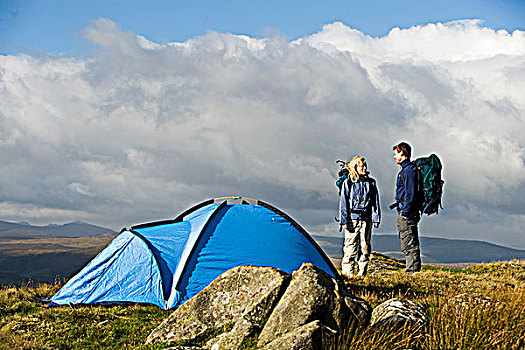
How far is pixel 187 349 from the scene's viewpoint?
784cm

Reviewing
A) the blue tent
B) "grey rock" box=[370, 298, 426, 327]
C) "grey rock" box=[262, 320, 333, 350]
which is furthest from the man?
"grey rock" box=[262, 320, 333, 350]

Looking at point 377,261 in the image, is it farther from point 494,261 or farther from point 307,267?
point 307,267

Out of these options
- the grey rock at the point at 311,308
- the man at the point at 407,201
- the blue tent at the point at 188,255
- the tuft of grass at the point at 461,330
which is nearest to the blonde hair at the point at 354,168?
the man at the point at 407,201

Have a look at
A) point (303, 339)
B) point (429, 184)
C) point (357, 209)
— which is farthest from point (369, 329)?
point (357, 209)

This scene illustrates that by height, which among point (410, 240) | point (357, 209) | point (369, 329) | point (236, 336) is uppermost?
point (357, 209)

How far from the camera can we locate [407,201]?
43.4 ft

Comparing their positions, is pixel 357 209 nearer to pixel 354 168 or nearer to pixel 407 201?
pixel 354 168

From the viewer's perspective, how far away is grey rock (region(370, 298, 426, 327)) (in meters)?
7.86

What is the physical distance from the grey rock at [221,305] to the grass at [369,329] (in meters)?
0.66

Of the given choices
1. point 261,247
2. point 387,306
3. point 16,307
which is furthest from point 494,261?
point 16,307

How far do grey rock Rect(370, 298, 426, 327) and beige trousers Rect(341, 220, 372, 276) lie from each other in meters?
6.03

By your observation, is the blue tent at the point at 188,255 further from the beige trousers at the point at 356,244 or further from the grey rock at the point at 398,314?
the grey rock at the point at 398,314

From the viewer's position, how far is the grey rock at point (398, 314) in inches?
310

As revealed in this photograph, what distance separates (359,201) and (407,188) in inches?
71.4
